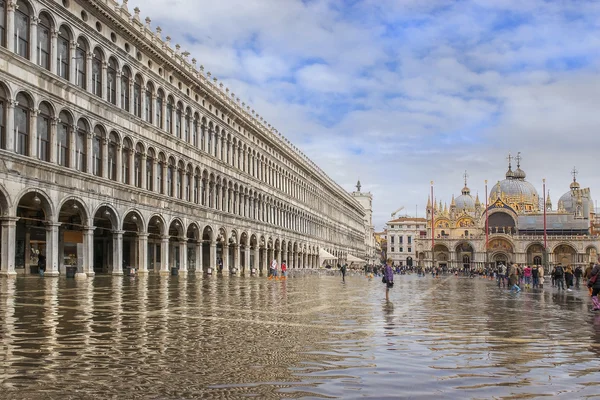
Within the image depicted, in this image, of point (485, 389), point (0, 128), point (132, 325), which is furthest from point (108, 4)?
point (485, 389)

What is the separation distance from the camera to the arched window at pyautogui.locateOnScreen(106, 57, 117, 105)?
118 ft

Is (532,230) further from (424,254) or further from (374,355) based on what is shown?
(374,355)

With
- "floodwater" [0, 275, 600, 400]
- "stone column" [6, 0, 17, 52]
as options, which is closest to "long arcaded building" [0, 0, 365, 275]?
"stone column" [6, 0, 17, 52]

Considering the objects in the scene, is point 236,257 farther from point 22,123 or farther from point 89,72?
point 22,123

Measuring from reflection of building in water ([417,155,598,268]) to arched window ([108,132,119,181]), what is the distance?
95.5 meters

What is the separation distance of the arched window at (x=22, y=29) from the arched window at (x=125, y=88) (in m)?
9.25

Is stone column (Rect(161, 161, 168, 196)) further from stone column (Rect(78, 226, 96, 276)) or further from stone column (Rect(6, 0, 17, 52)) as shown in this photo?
stone column (Rect(6, 0, 17, 52))

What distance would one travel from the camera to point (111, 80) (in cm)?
3659

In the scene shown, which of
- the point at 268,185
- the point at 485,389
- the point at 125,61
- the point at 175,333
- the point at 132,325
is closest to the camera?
the point at 485,389

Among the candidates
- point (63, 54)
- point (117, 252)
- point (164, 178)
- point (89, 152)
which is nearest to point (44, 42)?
point (63, 54)

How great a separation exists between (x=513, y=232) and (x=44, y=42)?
122m

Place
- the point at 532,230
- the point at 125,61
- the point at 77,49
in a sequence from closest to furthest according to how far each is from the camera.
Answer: the point at 77,49 < the point at 125,61 < the point at 532,230

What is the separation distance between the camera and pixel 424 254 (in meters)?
142

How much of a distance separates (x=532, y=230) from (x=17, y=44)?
124354mm
